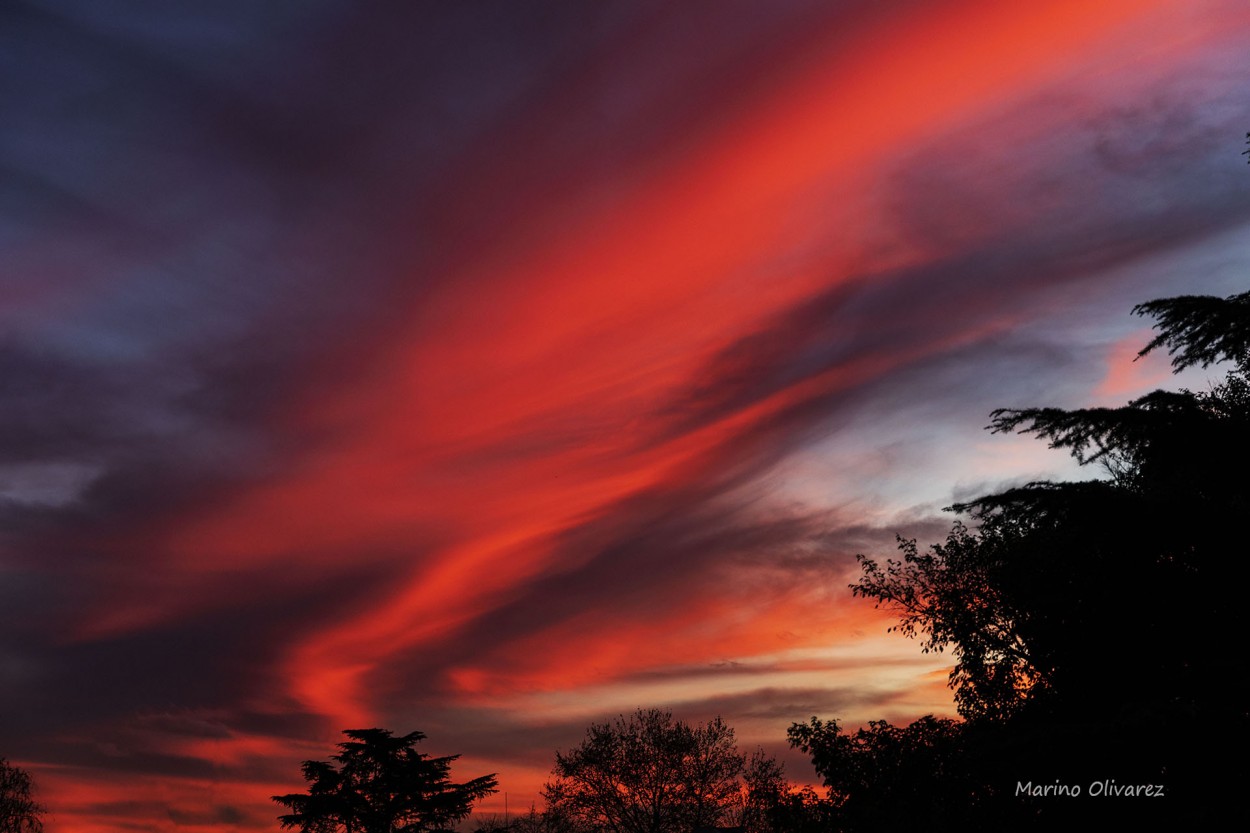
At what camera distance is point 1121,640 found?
1912cm

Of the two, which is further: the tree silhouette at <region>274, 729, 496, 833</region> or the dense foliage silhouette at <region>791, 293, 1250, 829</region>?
the tree silhouette at <region>274, 729, 496, 833</region>

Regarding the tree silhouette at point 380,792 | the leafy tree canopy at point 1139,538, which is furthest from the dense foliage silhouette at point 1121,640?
the tree silhouette at point 380,792

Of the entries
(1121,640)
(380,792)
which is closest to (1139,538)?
(1121,640)

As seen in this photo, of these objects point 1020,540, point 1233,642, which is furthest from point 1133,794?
point 1020,540

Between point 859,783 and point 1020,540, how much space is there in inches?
316

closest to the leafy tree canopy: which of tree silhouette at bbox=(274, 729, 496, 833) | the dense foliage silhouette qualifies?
the dense foliage silhouette

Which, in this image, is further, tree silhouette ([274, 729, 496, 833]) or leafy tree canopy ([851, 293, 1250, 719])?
tree silhouette ([274, 729, 496, 833])

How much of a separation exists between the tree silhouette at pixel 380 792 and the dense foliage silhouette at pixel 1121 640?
44.9 meters

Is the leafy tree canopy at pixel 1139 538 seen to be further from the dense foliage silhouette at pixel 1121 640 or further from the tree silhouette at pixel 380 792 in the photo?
the tree silhouette at pixel 380 792

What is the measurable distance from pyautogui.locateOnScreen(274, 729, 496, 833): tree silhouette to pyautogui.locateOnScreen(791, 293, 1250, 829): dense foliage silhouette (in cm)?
4492

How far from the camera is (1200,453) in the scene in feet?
51.0

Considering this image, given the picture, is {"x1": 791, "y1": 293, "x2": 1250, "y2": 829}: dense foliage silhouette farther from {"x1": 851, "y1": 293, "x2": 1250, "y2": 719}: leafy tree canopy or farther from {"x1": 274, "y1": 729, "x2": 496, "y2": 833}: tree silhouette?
{"x1": 274, "y1": 729, "x2": 496, "y2": 833}: tree silhouette

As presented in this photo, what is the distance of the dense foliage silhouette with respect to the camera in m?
15.6

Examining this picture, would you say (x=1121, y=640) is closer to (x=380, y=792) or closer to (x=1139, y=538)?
(x=1139, y=538)
